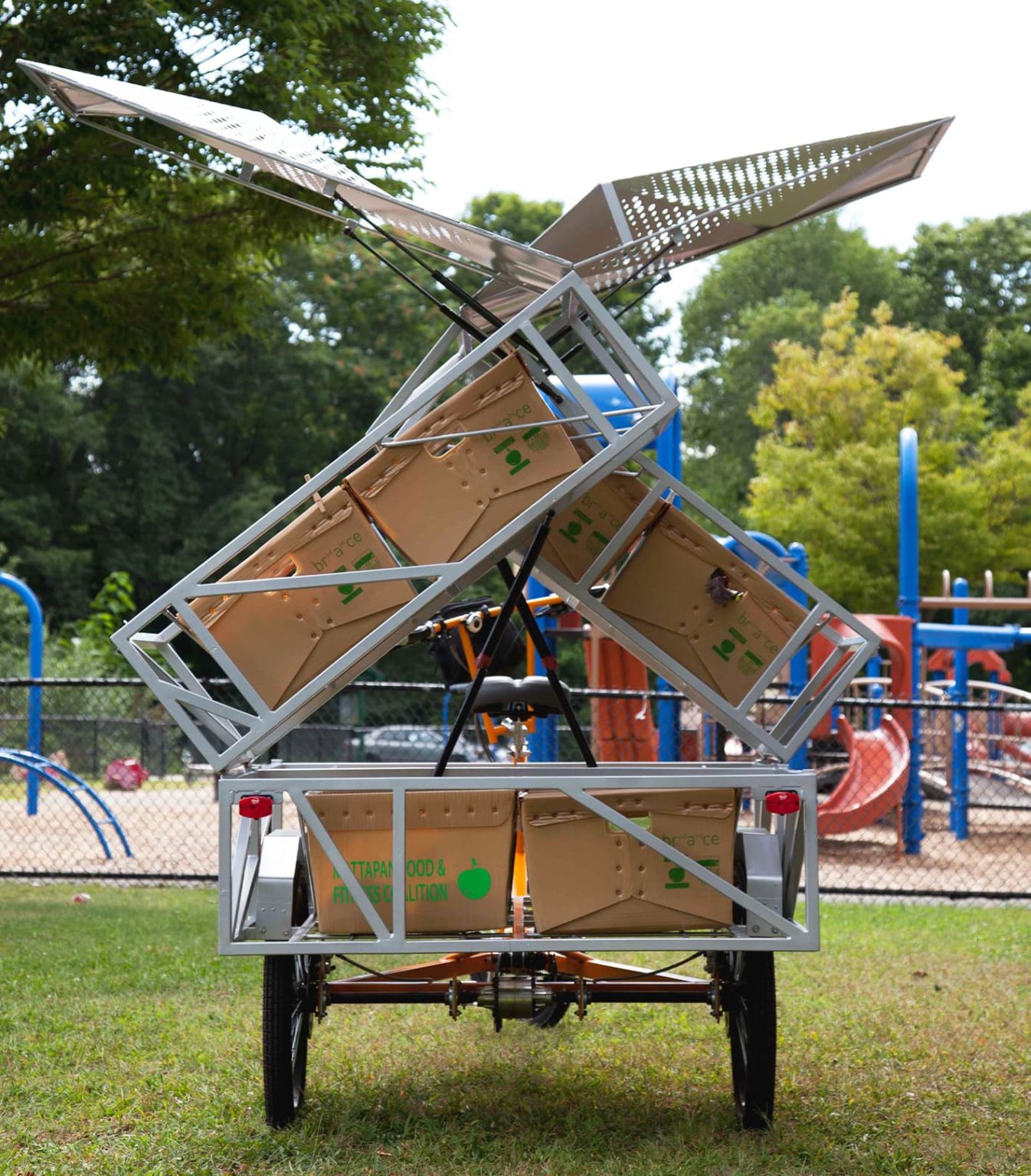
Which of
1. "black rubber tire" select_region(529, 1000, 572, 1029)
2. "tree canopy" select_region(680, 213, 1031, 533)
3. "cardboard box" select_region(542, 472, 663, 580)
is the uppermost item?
"tree canopy" select_region(680, 213, 1031, 533)

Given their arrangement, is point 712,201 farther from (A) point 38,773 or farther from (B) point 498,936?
(A) point 38,773

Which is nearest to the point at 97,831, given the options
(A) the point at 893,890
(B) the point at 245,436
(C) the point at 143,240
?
(C) the point at 143,240

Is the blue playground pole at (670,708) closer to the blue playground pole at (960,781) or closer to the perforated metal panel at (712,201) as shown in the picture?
the blue playground pole at (960,781)

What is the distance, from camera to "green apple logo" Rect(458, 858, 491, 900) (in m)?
3.81

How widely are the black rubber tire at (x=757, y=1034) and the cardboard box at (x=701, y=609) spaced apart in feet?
2.55

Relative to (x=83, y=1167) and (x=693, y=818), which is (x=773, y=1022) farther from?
(x=83, y=1167)

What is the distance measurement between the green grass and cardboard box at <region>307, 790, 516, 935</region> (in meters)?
0.70

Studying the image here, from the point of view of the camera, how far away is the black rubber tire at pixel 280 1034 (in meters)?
4.04

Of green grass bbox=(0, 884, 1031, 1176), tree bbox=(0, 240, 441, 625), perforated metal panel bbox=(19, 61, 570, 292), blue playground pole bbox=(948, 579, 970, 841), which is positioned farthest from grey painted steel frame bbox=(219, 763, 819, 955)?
tree bbox=(0, 240, 441, 625)

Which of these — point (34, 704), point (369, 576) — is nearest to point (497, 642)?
point (369, 576)

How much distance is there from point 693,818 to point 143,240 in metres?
7.26

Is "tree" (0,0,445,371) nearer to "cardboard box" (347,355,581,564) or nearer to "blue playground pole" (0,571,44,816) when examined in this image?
"blue playground pole" (0,571,44,816)

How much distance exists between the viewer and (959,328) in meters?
42.1

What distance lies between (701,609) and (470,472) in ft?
2.86
